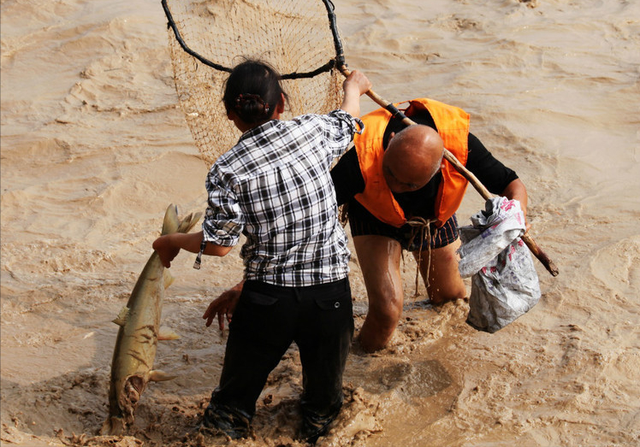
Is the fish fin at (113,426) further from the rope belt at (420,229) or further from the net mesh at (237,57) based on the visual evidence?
the rope belt at (420,229)

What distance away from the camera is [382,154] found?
10.3 feet

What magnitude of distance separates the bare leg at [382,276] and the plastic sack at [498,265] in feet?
1.31

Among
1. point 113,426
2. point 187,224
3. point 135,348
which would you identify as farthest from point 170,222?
point 113,426

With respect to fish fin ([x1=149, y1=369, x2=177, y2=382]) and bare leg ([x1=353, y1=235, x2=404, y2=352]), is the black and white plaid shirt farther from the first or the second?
fish fin ([x1=149, y1=369, x2=177, y2=382])

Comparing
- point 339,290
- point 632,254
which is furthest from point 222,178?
point 632,254

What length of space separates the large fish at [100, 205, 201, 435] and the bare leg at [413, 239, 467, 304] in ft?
4.60

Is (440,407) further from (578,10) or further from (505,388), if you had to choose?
(578,10)

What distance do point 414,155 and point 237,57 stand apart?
2087mm

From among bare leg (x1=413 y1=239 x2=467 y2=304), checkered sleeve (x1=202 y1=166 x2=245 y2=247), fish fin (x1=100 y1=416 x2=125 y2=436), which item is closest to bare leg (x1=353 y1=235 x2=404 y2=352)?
bare leg (x1=413 y1=239 x2=467 y2=304)

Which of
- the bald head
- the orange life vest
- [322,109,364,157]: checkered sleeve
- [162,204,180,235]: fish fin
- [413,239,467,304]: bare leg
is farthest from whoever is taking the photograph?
[413,239,467,304]: bare leg

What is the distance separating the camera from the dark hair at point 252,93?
2459mm

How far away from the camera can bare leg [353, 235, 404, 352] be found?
3.46 meters

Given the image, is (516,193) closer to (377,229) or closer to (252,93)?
(377,229)

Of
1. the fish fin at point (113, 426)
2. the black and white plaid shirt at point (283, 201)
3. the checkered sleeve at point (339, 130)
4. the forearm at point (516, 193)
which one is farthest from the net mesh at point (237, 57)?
the fish fin at point (113, 426)
